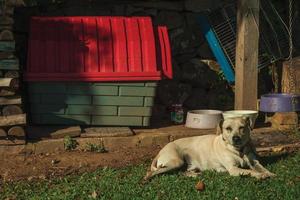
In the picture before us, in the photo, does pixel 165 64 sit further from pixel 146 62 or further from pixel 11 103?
pixel 11 103

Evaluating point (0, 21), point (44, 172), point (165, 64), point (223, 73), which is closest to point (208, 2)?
point (223, 73)

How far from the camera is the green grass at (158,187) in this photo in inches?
228

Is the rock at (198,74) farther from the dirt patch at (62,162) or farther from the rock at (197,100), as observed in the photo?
the dirt patch at (62,162)

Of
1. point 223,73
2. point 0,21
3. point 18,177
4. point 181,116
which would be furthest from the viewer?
point 223,73

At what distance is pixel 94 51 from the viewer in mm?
8305

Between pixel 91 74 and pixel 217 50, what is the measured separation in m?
2.57

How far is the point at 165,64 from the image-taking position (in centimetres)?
845

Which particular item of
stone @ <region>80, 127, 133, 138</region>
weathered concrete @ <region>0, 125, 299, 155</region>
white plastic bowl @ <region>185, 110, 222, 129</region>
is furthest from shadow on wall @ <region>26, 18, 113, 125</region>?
white plastic bowl @ <region>185, 110, 222, 129</region>

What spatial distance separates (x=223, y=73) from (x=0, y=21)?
4003 mm

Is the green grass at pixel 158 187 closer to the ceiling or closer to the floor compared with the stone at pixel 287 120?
closer to the floor

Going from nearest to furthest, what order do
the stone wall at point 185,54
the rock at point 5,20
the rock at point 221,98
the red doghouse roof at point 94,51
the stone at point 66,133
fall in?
the rock at point 5,20, the stone at point 66,133, the red doghouse roof at point 94,51, the stone wall at point 185,54, the rock at point 221,98

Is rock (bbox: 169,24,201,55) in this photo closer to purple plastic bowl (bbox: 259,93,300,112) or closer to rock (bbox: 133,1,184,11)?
rock (bbox: 133,1,184,11)

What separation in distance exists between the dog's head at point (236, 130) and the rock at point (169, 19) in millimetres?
3715

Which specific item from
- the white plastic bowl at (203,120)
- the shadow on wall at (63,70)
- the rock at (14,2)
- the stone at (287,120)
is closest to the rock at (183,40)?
the white plastic bowl at (203,120)
